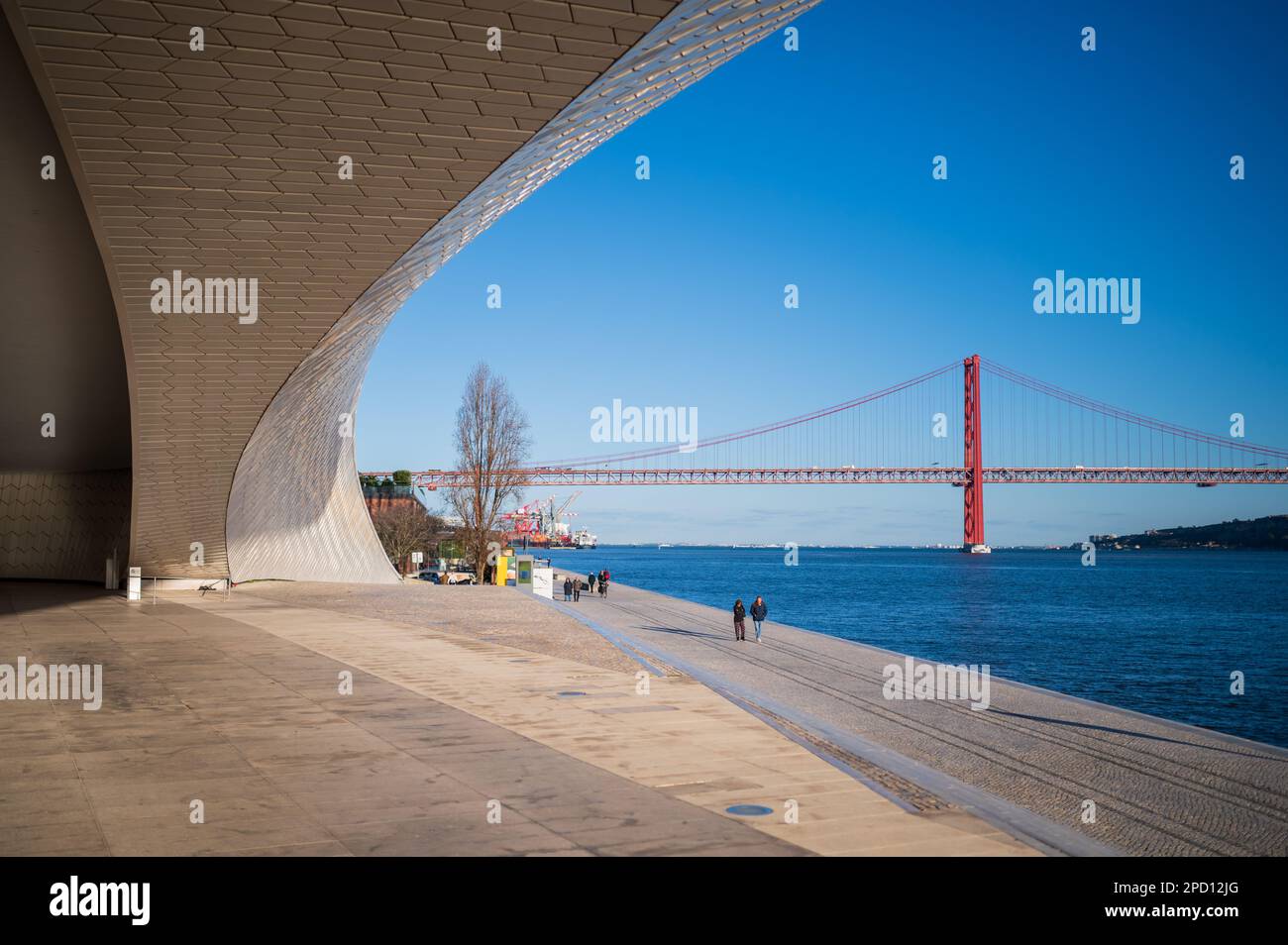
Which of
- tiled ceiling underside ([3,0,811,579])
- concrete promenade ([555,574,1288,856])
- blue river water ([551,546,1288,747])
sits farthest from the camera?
blue river water ([551,546,1288,747])

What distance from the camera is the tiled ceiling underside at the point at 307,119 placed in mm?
8500

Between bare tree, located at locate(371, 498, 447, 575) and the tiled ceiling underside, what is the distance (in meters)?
38.4

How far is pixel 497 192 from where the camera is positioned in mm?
13555

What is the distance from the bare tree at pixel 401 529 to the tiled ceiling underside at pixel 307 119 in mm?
38381

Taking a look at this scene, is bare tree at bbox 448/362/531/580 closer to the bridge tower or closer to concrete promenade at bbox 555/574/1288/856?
concrete promenade at bbox 555/574/1288/856

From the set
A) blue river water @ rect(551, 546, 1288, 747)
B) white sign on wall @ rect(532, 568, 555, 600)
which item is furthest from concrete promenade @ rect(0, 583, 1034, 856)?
white sign on wall @ rect(532, 568, 555, 600)

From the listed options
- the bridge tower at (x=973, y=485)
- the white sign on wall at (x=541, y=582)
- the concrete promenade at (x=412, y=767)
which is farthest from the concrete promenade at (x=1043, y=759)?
the bridge tower at (x=973, y=485)

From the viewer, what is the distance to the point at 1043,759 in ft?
39.0

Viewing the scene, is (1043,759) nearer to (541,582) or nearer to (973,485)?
(541,582)

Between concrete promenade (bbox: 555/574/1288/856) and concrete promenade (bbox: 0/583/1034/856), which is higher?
concrete promenade (bbox: 0/583/1034/856)

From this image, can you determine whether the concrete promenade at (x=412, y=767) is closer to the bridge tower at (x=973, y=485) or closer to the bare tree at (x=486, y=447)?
the bare tree at (x=486, y=447)

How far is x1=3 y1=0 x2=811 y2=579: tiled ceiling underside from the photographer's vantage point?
335 inches

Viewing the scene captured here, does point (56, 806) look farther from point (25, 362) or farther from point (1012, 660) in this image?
point (1012, 660)

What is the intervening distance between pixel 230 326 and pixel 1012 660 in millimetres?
22800
